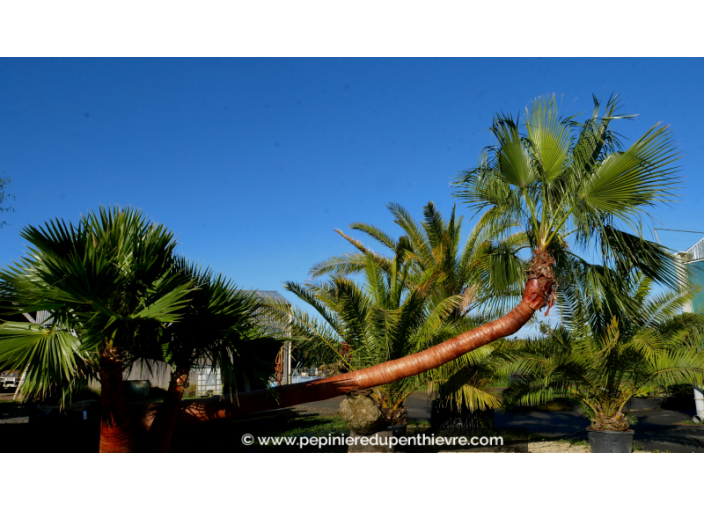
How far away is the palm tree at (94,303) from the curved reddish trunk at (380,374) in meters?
1.05

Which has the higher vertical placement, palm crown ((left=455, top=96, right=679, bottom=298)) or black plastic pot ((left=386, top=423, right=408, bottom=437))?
palm crown ((left=455, top=96, right=679, bottom=298))

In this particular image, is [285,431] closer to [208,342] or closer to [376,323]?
[376,323]

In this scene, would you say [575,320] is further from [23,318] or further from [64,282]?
[23,318]

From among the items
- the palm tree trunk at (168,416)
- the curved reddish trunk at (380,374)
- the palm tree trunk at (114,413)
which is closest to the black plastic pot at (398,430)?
the curved reddish trunk at (380,374)

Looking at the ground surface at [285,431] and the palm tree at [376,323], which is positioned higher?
the palm tree at [376,323]

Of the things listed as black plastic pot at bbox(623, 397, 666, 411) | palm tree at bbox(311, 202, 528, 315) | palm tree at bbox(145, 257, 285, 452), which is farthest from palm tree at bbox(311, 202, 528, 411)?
black plastic pot at bbox(623, 397, 666, 411)

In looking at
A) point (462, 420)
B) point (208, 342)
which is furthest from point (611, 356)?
point (208, 342)

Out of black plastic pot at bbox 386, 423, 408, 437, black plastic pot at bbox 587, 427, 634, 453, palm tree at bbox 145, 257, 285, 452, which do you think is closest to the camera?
palm tree at bbox 145, 257, 285, 452

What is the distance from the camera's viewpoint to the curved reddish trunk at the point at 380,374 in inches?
A: 221

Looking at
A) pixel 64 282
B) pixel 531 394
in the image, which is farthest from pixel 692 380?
pixel 64 282

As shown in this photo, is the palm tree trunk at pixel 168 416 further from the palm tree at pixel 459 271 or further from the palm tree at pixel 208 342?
the palm tree at pixel 459 271

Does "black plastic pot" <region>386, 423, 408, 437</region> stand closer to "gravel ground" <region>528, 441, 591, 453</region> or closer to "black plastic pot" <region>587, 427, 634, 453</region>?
"gravel ground" <region>528, 441, 591, 453</region>

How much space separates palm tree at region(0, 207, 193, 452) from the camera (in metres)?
3.95

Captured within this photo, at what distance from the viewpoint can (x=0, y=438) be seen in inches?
366
